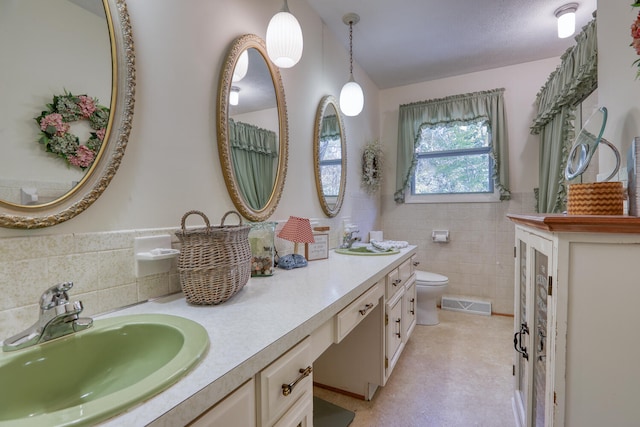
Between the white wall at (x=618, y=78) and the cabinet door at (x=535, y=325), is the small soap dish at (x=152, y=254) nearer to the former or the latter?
the cabinet door at (x=535, y=325)

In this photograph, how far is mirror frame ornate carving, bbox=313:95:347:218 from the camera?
2.16m

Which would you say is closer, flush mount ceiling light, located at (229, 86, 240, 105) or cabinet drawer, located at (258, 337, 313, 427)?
Answer: cabinet drawer, located at (258, 337, 313, 427)

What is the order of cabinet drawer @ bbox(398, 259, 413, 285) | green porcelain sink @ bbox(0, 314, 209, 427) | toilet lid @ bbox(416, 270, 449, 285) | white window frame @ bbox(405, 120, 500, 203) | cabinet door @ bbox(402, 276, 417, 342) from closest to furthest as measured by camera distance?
green porcelain sink @ bbox(0, 314, 209, 427), cabinet drawer @ bbox(398, 259, 413, 285), cabinet door @ bbox(402, 276, 417, 342), toilet lid @ bbox(416, 270, 449, 285), white window frame @ bbox(405, 120, 500, 203)

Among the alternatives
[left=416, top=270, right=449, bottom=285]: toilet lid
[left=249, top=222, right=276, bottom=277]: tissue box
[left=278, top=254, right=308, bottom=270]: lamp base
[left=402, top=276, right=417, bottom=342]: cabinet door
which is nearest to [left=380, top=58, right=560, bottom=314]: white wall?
[left=416, top=270, right=449, bottom=285]: toilet lid

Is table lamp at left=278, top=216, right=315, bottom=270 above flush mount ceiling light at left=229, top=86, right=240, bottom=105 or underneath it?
underneath

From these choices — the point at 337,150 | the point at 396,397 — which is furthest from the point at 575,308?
the point at 337,150

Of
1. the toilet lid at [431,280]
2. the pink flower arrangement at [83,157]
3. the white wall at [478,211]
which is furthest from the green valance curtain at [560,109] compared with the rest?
the pink flower arrangement at [83,157]

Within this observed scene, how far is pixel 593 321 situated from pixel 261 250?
1185mm

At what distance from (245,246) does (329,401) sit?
1235 mm

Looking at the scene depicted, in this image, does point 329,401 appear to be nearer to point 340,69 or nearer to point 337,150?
point 337,150

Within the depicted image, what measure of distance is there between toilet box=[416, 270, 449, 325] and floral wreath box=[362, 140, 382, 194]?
1.05 meters

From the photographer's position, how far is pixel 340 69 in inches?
102

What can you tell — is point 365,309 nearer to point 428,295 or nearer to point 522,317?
point 522,317

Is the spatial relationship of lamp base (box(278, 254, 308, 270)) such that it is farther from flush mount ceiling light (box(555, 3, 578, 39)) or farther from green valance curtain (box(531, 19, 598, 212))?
flush mount ceiling light (box(555, 3, 578, 39))
